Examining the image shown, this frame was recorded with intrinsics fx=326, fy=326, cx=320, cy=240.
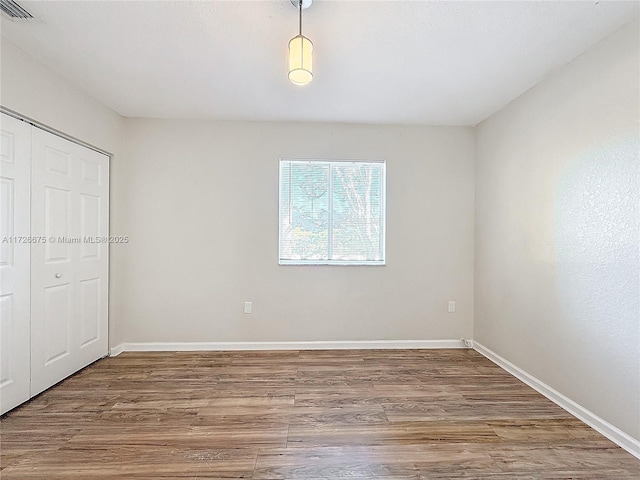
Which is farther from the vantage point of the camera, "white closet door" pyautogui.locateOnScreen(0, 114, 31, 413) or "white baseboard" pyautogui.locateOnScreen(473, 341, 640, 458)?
"white closet door" pyautogui.locateOnScreen(0, 114, 31, 413)

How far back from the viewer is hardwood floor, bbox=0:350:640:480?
1.79 metres

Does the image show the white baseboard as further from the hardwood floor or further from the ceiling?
the ceiling

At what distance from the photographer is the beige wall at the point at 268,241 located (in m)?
3.58

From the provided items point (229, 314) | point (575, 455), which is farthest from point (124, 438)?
point (575, 455)

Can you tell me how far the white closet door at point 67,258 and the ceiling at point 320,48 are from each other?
2.36 ft

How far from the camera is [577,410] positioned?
90.0 inches

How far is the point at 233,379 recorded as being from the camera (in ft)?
9.48

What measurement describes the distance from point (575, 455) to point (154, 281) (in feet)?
12.5

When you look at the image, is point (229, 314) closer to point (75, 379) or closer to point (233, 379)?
point (233, 379)

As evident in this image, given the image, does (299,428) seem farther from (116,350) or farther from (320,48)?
(320,48)

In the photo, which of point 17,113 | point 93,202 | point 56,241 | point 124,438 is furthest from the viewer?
point 93,202

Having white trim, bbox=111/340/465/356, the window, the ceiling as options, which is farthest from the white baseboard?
the ceiling

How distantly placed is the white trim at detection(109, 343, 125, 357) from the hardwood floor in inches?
10.5

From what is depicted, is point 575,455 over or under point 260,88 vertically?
under
